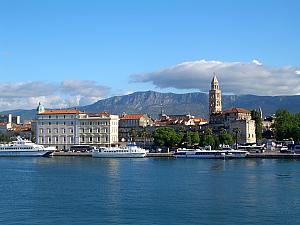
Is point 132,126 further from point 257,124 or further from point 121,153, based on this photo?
point 121,153

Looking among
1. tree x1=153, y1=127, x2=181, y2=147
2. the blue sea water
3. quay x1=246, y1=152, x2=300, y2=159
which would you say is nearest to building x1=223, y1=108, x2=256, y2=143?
tree x1=153, y1=127, x2=181, y2=147

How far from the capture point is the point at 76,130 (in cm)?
10556

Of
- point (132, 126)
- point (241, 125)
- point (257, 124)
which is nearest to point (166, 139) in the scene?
point (241, 125)

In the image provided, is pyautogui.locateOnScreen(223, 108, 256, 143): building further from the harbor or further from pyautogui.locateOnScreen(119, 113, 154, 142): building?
the harbor

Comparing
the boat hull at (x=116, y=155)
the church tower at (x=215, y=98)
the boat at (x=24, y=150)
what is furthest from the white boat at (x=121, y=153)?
the church tower at (x=215, y=98)

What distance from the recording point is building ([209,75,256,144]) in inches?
4154

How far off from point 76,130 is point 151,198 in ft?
234

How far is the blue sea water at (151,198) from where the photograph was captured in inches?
1137

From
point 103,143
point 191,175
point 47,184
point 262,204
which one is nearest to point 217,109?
point 103,143

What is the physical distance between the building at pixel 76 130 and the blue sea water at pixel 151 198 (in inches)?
2096

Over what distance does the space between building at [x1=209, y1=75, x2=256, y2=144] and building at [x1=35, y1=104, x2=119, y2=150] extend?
2082 cm

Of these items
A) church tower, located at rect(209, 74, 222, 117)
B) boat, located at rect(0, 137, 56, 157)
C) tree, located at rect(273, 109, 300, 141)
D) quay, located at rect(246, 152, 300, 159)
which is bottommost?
quay, located at rect(246, 152, 300, 159)

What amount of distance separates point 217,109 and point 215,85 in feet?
18.1

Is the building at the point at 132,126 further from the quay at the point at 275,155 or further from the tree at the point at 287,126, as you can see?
the quay at the point at 275,155
